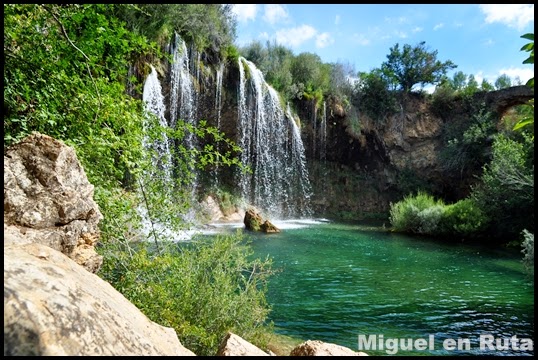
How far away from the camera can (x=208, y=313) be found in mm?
3330

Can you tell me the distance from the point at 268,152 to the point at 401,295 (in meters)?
16.5

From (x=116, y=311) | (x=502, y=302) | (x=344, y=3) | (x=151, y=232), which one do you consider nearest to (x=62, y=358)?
(x=116, y=311)

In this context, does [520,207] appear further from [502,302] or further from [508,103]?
[508,103]

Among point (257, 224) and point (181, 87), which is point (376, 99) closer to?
point (181, 87)

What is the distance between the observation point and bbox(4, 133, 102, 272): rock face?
2316 millimetres

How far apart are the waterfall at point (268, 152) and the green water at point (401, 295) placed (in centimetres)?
1080

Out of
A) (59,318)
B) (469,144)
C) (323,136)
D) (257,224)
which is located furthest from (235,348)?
(469,144)

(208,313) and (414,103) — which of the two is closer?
(208,313)

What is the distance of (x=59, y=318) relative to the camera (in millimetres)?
1094

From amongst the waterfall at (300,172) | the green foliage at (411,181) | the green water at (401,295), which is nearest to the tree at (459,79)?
the green foliage at (411,181)

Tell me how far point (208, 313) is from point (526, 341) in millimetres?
4369

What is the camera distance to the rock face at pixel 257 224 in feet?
50.1

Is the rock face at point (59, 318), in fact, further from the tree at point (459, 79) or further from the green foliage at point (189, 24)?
the tree at point (459, 79)

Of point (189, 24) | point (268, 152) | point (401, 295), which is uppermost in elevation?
point (189, 24)
